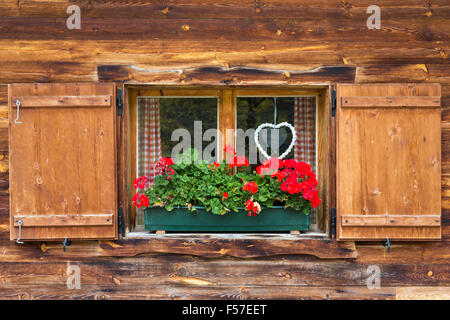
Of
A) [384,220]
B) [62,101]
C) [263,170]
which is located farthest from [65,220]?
[384,220]

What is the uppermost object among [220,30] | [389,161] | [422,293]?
[220,30]

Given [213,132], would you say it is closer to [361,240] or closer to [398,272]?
[361,240]

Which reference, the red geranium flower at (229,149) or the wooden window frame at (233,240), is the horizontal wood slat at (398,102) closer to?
the wooden window frame at (233,240)

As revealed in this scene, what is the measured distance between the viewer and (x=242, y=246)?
3.02 meters

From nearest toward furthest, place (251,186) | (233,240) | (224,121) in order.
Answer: (251,186), (233,240), (224,121)

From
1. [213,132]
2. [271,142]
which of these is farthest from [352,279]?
[213,132]

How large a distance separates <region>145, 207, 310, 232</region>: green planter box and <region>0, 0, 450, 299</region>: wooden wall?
9.2 inches

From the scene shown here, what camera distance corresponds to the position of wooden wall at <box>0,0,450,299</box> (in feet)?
10.0

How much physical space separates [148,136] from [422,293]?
2.49 m

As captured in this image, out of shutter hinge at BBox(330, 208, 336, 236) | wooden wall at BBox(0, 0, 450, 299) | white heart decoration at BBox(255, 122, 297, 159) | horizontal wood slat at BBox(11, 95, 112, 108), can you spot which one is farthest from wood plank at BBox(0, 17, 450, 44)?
shutter hinge at BBox(330, 208, 336, 236)

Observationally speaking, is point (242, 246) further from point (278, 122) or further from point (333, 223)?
point (278, 122)

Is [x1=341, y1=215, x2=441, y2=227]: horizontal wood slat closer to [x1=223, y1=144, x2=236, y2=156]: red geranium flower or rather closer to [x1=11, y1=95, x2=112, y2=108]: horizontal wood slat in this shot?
[x1=223, y1=144, x2=236, y2=156]: red geranium flower

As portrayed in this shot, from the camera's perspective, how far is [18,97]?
9.62ft

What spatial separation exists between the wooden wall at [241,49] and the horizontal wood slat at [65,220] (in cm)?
22
